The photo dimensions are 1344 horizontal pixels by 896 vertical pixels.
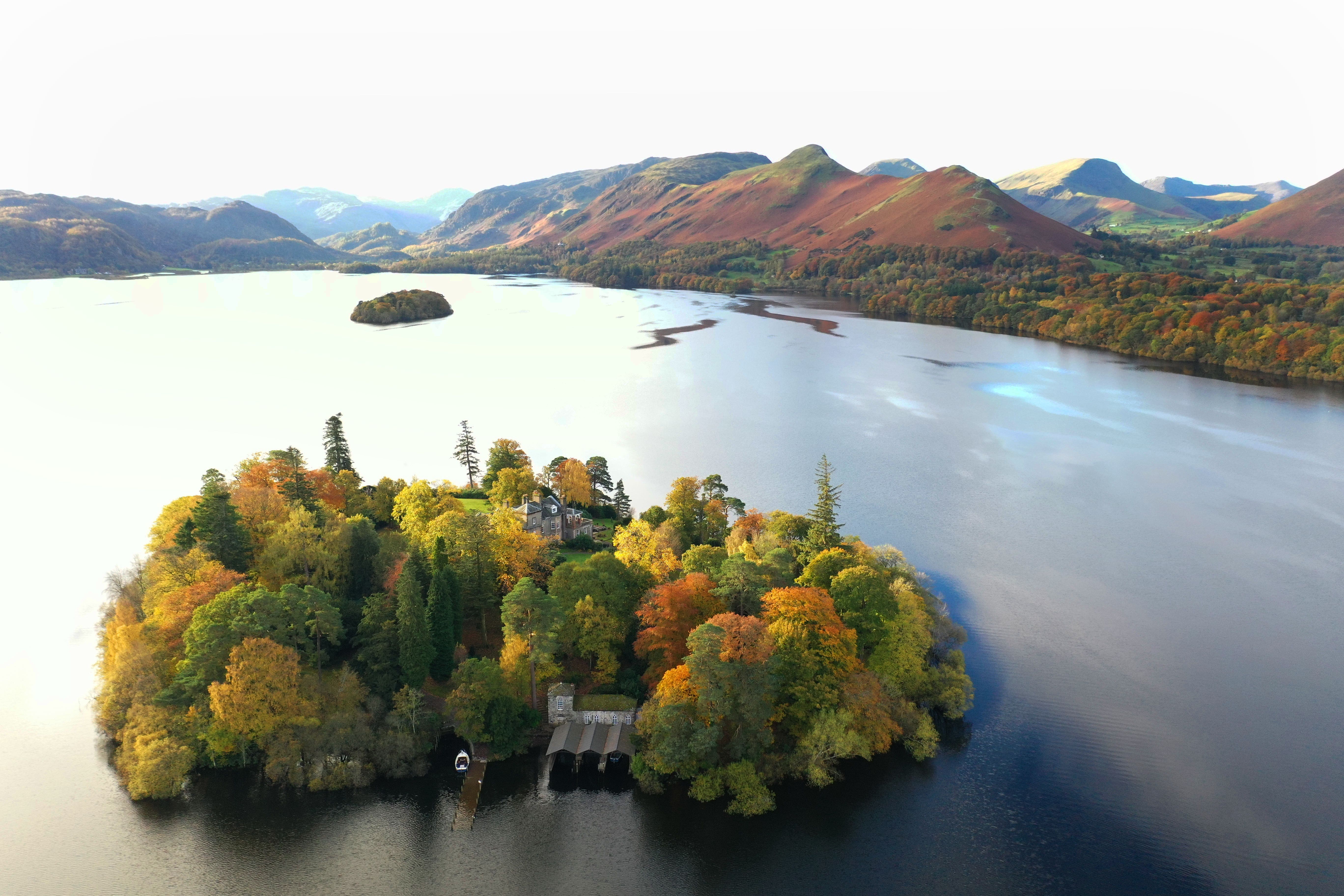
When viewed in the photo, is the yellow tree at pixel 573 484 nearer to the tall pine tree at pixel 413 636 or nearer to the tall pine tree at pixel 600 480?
the tall pine tree at pixel 600 480

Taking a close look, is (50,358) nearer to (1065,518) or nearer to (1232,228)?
(1065,518)

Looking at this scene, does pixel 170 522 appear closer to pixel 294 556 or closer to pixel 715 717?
pixel 294 556

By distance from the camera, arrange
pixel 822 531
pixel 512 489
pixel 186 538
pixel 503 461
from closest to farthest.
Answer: pixel 822 531 < pixel 186 538 < pixel 512 489 < pixel 503 461

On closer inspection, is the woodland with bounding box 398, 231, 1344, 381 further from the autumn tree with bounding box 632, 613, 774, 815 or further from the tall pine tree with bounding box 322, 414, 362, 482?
the tall pine tree with bounding box 322, 414, 362, 482

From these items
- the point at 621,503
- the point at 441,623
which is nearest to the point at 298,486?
the point at 441,623

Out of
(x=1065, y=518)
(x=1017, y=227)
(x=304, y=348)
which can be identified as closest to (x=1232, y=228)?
(x=1017, y=227)

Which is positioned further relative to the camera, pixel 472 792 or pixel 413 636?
pixel 413 636
